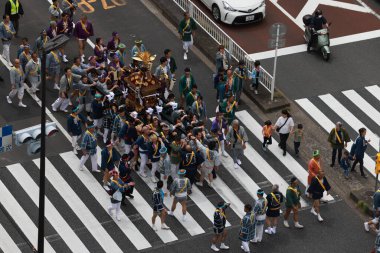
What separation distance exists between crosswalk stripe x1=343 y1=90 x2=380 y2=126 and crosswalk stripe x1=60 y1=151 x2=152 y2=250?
10475 millimetres

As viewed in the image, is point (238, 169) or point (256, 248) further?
point (238, 169)

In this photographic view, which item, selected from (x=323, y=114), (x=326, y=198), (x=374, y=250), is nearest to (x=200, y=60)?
(x=323, y=114)

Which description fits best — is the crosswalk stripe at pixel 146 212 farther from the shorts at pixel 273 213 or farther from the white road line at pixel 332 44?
the white road line at pixel 332 44

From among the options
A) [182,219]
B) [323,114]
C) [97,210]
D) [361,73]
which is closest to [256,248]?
[182,219]

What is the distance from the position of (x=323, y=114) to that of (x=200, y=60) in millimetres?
5682

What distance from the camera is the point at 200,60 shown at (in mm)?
48250

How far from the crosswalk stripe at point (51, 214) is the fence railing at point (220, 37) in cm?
972

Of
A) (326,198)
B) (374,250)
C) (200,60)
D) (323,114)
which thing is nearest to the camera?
(374,250)

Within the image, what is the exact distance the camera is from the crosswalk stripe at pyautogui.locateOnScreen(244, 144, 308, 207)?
41.6 meters

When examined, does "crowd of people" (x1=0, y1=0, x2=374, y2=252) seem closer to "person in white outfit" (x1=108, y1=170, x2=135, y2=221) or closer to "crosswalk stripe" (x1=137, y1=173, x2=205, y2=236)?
"person in white outfit" (x1=108, y1=170, x2=135, y2=221)

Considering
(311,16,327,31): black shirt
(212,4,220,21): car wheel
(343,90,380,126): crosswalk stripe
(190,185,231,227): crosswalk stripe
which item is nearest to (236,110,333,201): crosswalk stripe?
(190,185,231,227): crosswalk stripe

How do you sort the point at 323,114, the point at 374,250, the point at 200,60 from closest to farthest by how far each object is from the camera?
the point at 374,250, the point at 323,114, the point at 200,60

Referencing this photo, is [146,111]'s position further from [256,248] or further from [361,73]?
[361,73]

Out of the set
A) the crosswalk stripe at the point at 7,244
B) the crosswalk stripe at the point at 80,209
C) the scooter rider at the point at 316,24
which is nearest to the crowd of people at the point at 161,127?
the crosswalk stripe at the point at 80,209
